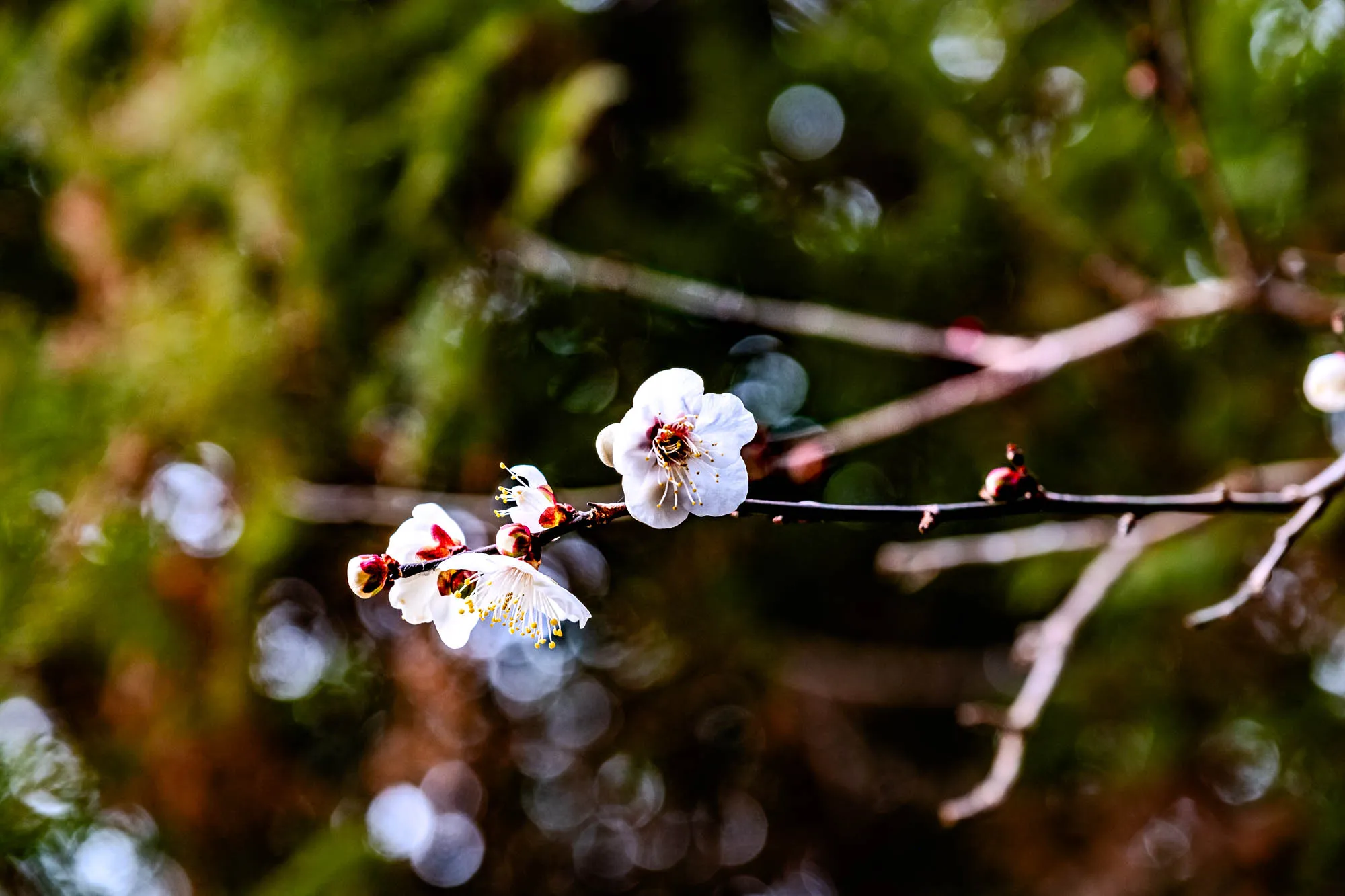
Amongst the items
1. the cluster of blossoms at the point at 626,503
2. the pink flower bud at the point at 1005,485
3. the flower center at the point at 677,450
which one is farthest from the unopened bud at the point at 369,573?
the pink flower bud at the point at 1005,485

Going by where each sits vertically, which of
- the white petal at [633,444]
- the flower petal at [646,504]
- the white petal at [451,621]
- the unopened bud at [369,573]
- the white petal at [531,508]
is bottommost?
the white petal at [451,621]

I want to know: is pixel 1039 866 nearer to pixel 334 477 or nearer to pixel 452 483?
pixel 452 483

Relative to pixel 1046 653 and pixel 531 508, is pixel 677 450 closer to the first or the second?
pixel 531 508

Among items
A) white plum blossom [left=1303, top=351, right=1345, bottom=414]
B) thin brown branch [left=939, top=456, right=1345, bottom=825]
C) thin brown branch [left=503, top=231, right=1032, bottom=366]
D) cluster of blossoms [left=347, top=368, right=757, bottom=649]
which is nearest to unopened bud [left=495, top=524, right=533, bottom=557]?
cluster of blossoms [left=347, top=368, right=757, bottom=649]

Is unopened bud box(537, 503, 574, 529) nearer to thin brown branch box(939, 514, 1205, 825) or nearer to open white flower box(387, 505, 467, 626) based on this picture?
open white flower box(387, 505, 467, 626)

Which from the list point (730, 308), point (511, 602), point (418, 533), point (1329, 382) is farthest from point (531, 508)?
point (730, 308)

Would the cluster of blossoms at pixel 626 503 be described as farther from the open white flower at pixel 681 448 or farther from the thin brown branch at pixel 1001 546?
the thin brown branch at pixel 1001 546

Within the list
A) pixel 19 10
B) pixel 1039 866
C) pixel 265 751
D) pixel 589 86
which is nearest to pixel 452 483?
pixel 589 86
